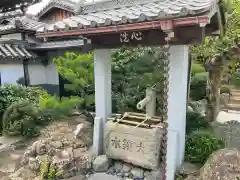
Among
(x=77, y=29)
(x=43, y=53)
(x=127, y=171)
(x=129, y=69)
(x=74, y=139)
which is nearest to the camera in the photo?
(x=77, y=29)

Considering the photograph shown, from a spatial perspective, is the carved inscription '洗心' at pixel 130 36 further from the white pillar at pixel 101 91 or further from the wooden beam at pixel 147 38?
the white pillar at pixel 101 91

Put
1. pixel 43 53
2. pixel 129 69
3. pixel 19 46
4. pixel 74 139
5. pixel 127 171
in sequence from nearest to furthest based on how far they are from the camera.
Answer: pixel 127 171 → pixel 74 139 → pixel 129 69 → pixel 19 46 → pixel 43 53

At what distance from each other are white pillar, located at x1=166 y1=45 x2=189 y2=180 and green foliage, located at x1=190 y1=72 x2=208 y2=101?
5279mm

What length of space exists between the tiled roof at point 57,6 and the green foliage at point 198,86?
11.6 meters

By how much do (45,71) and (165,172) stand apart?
11.6m

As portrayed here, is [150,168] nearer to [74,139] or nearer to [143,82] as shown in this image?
[74,139]

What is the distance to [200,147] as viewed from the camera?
18.5 ft

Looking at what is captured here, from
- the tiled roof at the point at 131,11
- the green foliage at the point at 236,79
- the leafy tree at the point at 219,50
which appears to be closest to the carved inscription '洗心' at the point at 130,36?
the tiled roof at the point at 131,11

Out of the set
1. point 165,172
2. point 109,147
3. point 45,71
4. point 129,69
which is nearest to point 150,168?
point 165,172

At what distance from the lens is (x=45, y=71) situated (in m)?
14.9

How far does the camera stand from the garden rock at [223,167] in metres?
4.41

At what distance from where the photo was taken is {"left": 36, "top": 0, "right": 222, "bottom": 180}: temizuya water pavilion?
4250 mm

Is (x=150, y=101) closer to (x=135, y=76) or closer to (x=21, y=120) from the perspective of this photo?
(x=135, y=76)

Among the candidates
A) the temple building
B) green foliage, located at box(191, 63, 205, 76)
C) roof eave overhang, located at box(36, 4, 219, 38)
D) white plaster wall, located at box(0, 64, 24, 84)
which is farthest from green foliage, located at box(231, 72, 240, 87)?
white plaster wall, located at box(0, 64, 24, 84)
